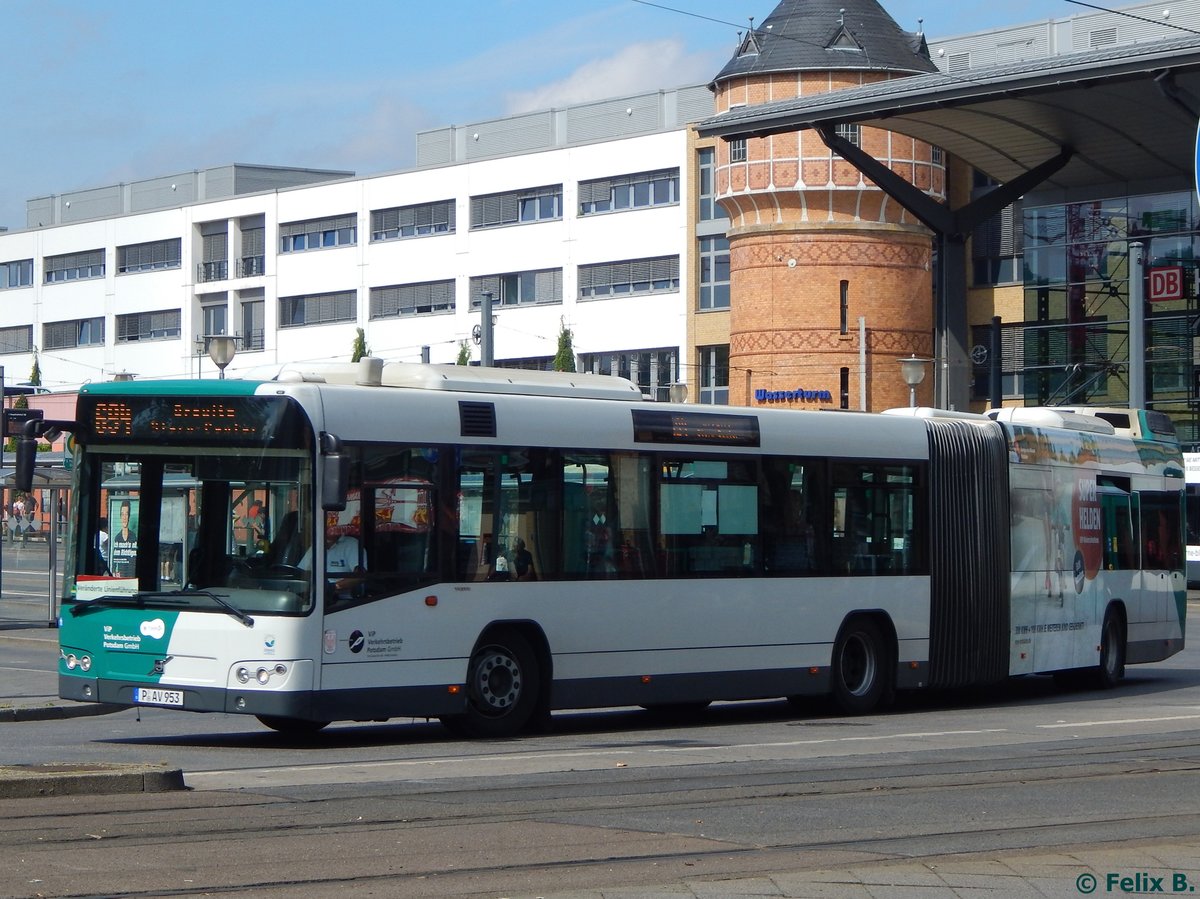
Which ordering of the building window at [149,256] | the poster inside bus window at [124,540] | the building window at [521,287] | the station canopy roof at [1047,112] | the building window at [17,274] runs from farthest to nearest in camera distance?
the building window at [17,274] < the building window at [149,256] < the building window at [521,287] < the station canopy roof at [1047,112] < the poster inside bus window at [124,540]

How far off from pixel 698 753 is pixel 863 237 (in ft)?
140

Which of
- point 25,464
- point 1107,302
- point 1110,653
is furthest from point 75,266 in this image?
point 25,464

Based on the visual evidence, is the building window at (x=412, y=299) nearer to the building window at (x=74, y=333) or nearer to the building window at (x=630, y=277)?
the building window at (x=630, y=277)

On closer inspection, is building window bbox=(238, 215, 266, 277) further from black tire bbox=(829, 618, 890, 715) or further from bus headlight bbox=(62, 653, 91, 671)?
bus headlight bbox=(62, 653, 91, 671)

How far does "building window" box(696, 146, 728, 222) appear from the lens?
63.4 meters

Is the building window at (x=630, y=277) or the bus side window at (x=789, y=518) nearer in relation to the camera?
the bus side window at (x=789, y=518)

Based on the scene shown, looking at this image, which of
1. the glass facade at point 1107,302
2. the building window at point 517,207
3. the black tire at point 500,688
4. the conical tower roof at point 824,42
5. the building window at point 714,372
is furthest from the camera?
the building window at point 517,207

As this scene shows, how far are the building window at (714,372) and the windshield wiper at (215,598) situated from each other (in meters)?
49.9

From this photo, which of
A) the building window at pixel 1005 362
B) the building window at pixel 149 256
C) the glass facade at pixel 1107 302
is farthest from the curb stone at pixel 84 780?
the building window at pixel 149 256

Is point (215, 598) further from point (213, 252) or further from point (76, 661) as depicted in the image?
point (213, 252)

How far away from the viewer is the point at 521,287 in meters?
68.6

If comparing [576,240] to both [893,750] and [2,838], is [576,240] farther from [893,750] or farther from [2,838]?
[2,838]

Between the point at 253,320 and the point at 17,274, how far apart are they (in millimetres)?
17799

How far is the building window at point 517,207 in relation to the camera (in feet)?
223
